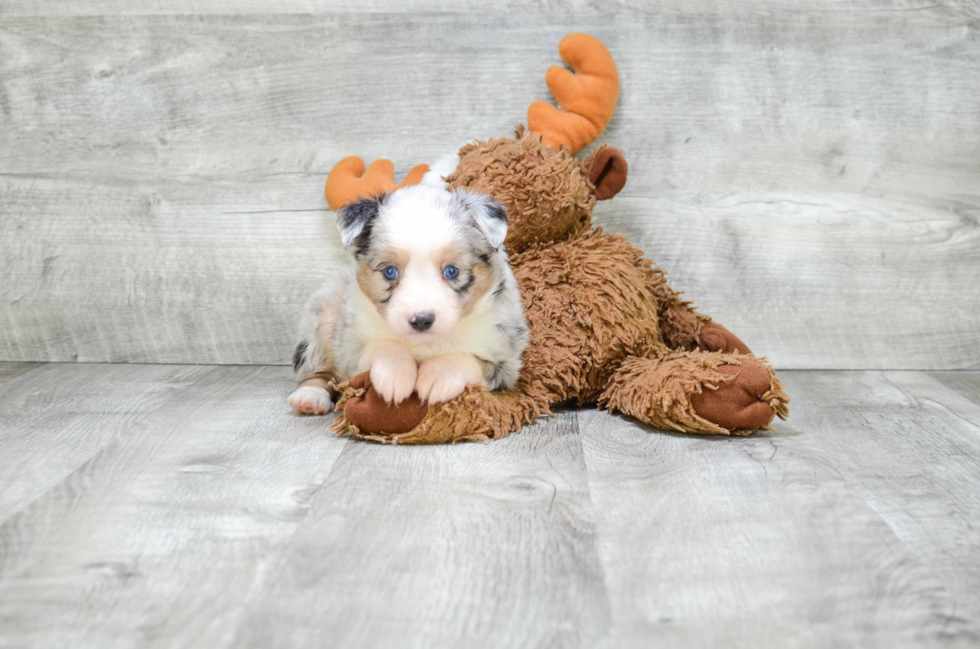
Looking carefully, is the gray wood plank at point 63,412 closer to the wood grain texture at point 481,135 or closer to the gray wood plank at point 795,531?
the wood grain texture at point 481,135

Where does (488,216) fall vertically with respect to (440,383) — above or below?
above

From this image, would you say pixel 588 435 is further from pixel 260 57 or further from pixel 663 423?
pixel 260 57

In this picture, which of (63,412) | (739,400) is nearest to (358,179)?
(63,412)

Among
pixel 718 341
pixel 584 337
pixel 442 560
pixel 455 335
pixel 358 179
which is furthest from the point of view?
pixel 358 179

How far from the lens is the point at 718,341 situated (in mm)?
2475

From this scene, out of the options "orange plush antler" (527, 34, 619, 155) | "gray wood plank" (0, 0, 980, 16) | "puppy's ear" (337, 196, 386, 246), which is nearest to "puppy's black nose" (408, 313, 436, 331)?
"puppy's ear" (337, 196, 386, 246)

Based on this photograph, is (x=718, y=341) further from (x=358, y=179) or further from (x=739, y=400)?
(x=358, y=179)

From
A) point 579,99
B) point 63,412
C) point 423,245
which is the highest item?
point 579,99

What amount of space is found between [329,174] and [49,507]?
59.1 inches

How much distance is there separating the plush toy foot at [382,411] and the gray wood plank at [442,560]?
0.32ft

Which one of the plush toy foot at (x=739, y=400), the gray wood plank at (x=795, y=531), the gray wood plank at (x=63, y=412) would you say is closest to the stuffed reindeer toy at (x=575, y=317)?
the plush toy foot at (x=739, y=400)

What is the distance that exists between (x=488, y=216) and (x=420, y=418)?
1.79 feet

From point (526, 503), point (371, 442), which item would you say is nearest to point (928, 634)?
point (526, 503)

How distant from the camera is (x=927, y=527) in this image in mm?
1593
